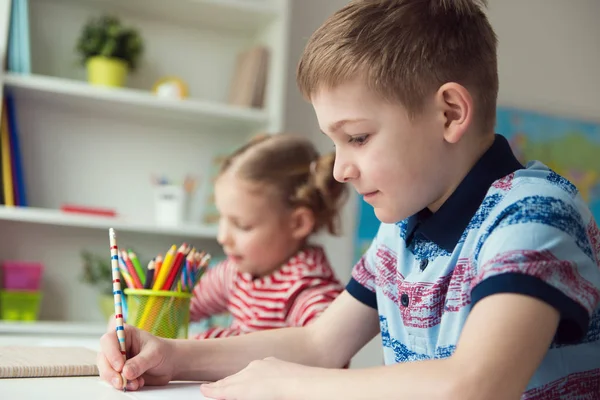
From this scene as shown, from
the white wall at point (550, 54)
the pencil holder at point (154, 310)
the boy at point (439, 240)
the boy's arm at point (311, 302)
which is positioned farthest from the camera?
the white wall at point (550, 54)

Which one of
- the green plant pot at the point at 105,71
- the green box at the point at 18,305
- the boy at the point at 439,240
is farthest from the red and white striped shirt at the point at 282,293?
the green plant pot at the point at 105,71

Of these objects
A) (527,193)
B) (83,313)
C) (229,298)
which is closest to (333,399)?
(527,193)

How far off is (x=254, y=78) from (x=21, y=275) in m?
1.09

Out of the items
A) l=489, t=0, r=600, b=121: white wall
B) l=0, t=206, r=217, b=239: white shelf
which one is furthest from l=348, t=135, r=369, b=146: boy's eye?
l=489, t=0, r=600, b=121: white wall

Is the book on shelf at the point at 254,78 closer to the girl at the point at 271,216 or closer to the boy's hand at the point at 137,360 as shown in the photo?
the girl at the point at 271,216

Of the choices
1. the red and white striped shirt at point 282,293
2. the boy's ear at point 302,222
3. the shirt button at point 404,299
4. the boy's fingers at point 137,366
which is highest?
the shirt button at point 404,299

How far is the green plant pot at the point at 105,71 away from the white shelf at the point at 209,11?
25 cm

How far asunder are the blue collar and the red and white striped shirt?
498mm

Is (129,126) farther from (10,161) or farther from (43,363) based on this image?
(43,363)

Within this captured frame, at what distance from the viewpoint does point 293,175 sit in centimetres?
162

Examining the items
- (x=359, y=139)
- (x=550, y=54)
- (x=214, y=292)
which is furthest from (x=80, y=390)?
(x=550, y=54)

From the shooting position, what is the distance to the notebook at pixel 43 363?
898 mm

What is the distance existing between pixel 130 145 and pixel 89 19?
1.63 ft

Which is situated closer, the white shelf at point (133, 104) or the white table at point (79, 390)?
the white table at point (79, 390)
